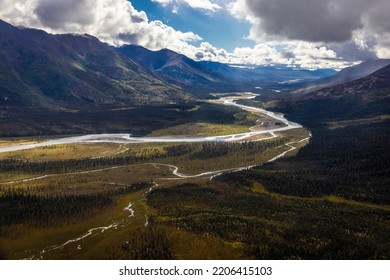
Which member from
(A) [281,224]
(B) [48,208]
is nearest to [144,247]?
(A) [281,224]

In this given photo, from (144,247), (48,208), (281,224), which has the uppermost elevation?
(48,208)

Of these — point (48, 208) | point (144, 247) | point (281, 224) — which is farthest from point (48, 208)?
point (281, 224)

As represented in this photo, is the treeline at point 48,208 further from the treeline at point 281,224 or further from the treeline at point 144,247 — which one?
the treeline at point 144,247

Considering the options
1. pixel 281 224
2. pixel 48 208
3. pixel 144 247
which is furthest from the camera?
pixel 48 208

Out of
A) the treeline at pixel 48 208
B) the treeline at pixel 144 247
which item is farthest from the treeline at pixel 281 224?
the treeline at pixel 48 208

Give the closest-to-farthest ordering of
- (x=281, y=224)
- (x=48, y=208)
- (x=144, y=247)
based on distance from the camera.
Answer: (x=144, y=247)
(x=281, y=224)
(x=48, y=208)

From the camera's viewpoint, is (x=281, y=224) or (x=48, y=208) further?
(x=48, y=208)

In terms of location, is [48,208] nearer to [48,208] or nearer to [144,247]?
[48,208]

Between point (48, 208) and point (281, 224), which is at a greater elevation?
point (48, 208)

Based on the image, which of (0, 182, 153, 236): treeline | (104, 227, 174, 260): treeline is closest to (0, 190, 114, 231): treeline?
(0, 182, 153, 236): treeline

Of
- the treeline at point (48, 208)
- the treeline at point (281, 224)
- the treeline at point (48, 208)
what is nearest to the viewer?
the treeline at point (281, 224)

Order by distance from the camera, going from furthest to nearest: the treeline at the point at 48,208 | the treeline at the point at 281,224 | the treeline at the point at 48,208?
the treeline at the point at 48,208
the treeline at the point at 48,208
the treeline at the point at 281,224
